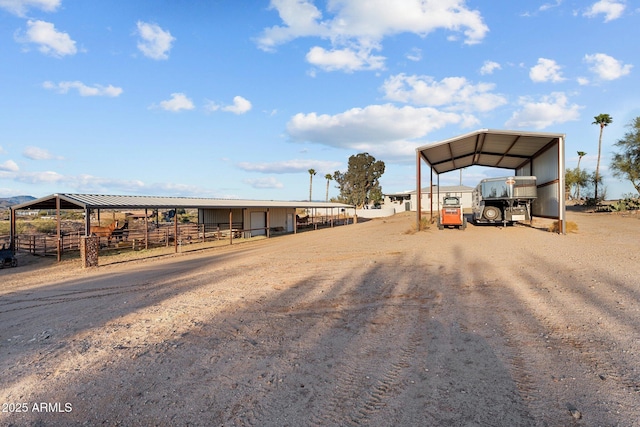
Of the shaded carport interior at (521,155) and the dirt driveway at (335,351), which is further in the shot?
the shaded carport interior at (521,155)

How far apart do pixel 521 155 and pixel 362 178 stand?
46298 mm

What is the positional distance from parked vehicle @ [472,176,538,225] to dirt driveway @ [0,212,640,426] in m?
13.0

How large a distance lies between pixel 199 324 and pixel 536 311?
5.36 m

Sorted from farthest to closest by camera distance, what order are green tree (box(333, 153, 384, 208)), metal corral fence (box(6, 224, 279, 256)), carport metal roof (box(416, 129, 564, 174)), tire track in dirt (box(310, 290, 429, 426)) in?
green tree (box(333, 153, 384, 208)) < metal corral fence (box(6, 224, 279, 256)) < carport metal roof (box(416, 129, 564, 174)) < tire track in dirt (box(310, 290, 429, 426))

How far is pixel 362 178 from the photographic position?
71.8 m

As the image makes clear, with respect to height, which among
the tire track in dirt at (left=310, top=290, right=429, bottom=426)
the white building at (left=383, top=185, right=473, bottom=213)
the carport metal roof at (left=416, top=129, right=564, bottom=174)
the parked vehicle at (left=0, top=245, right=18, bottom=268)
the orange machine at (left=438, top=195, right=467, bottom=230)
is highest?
the carport metal roof at (left=416, top=129, right=564, bottom=174)

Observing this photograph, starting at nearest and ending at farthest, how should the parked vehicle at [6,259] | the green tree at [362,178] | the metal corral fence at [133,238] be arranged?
the parked vehicle at [6,259], the metal corral fence at [133,238], the green tree at [362,178]

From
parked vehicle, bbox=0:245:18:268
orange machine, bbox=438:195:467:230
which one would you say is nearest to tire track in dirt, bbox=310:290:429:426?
orange machine, bbox=438:195:467:230

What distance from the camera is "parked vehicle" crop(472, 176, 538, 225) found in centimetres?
2103

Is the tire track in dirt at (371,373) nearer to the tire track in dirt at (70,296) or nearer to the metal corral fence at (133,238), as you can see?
the tire track in dirt at (70,296)

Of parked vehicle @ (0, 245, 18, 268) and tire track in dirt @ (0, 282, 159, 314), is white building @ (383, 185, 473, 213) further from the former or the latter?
tire track in dirt @ (0, 282, 159, 314)

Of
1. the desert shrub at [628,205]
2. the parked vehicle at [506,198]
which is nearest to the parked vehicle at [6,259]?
the parked vehicle at [506,198]

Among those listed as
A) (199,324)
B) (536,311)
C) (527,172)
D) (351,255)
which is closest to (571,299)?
(536,311)

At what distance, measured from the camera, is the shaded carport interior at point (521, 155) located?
1869 centimetres
